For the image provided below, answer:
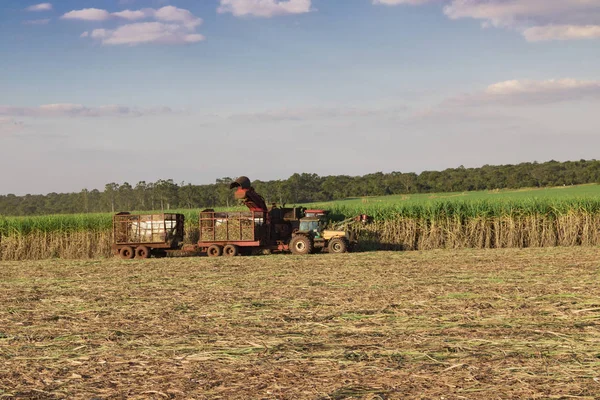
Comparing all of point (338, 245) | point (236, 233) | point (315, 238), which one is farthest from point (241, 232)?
point (338, 245)

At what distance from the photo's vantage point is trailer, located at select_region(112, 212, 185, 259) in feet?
73.3

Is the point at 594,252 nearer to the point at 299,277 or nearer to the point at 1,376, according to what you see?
the point at 299,277

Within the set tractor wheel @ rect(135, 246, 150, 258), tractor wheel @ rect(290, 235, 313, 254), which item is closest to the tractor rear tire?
tractor wheel @ rect(290, 235, 313, 254)

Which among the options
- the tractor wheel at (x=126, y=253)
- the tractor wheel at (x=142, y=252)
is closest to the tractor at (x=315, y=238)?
the tractor wheel at (x=142, y=252)

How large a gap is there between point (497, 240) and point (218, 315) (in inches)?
678

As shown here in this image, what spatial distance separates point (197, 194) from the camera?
47.0 meters

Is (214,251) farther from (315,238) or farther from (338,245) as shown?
(338,245)

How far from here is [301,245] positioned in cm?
2164

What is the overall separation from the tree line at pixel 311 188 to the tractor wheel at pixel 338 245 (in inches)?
665

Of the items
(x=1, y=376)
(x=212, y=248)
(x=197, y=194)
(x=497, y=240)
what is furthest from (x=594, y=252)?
(x=197, y=194)

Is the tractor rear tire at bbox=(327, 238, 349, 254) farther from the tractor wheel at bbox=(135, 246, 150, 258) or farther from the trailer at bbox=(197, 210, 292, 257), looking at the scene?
the tractor wheel at bbox=(135, 246, 150, 258)

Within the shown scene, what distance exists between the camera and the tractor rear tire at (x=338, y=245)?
861 inches

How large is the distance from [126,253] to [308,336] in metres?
15.6

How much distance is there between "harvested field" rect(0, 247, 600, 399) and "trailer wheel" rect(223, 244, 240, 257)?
646 centimetres
